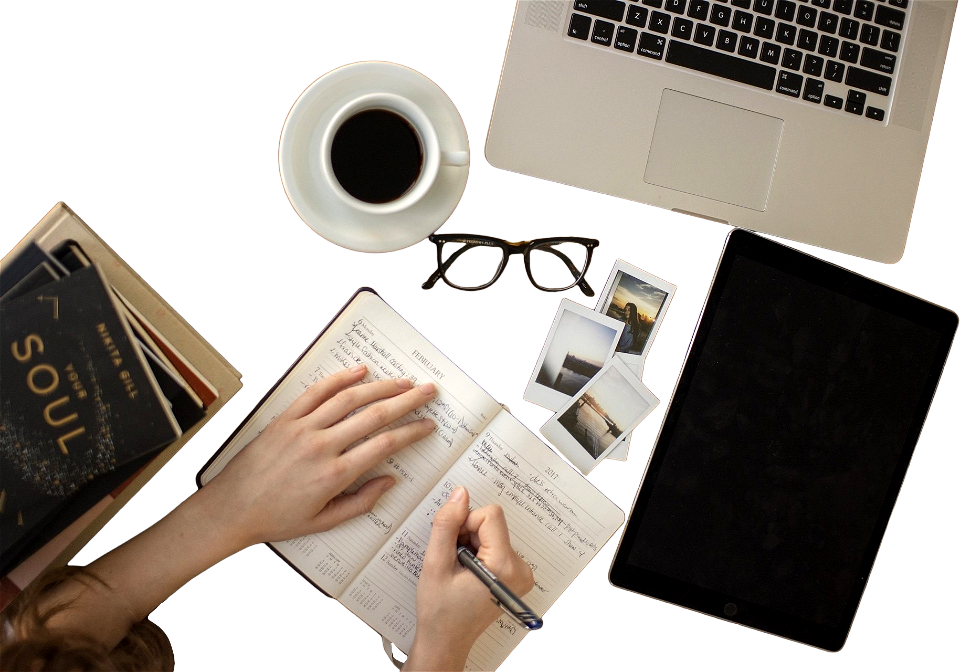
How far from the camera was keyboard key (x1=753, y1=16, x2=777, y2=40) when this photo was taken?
30.0 inches

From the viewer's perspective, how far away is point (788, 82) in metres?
0.77

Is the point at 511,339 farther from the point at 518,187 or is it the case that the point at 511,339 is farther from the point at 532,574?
the point at 532,574

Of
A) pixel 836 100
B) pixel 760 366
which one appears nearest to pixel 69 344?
pixel 760 366

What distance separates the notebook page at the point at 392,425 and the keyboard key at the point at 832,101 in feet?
1.88


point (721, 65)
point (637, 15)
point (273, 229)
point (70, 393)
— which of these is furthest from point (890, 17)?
point (70, 393)

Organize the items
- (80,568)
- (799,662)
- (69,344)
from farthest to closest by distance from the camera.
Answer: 1. (799,662)
2. (80,568)
3. (69,344)

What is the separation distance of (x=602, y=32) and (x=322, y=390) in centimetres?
56

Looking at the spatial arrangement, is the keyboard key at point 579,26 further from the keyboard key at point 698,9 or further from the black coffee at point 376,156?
the black coffee at point 376,156

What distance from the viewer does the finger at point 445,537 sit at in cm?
75

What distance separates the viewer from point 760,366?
0.79 m

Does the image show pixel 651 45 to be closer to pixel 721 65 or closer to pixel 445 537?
pixel 721 65

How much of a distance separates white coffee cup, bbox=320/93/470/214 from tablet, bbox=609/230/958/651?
39 centimetres

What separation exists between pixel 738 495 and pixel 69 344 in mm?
800

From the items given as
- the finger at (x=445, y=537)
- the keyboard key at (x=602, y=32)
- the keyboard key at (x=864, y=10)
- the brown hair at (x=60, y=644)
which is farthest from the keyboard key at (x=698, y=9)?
the brown hair at (x=60, y=644)
